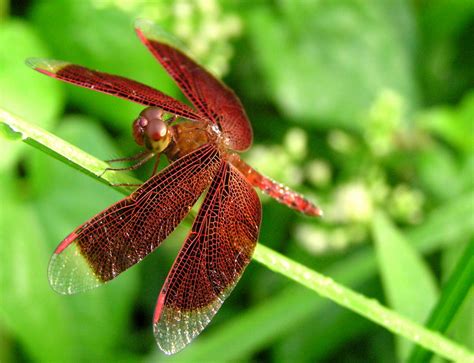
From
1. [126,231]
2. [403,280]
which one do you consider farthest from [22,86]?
[403,280]

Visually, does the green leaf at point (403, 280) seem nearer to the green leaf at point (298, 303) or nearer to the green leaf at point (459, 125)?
the green leaf at point (298, 303)

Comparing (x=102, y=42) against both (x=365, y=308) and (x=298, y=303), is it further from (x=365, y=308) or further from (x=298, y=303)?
(x=365, y=308)

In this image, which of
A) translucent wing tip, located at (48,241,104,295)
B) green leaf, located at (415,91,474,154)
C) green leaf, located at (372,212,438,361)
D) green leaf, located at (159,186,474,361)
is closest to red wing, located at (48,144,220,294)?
translucent wing tip, located at (48,241,104,295)

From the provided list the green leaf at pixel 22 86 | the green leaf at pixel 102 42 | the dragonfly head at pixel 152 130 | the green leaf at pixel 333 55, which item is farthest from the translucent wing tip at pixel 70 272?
the green leaf at pixel 333 55

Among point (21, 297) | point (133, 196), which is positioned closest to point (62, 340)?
point (21, 297)

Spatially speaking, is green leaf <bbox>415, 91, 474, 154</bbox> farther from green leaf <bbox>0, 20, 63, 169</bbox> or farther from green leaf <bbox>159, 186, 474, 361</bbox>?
green leaf <bbox>0, 20, 63, 169</bbox>

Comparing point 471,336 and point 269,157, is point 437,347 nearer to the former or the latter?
point 471,336
